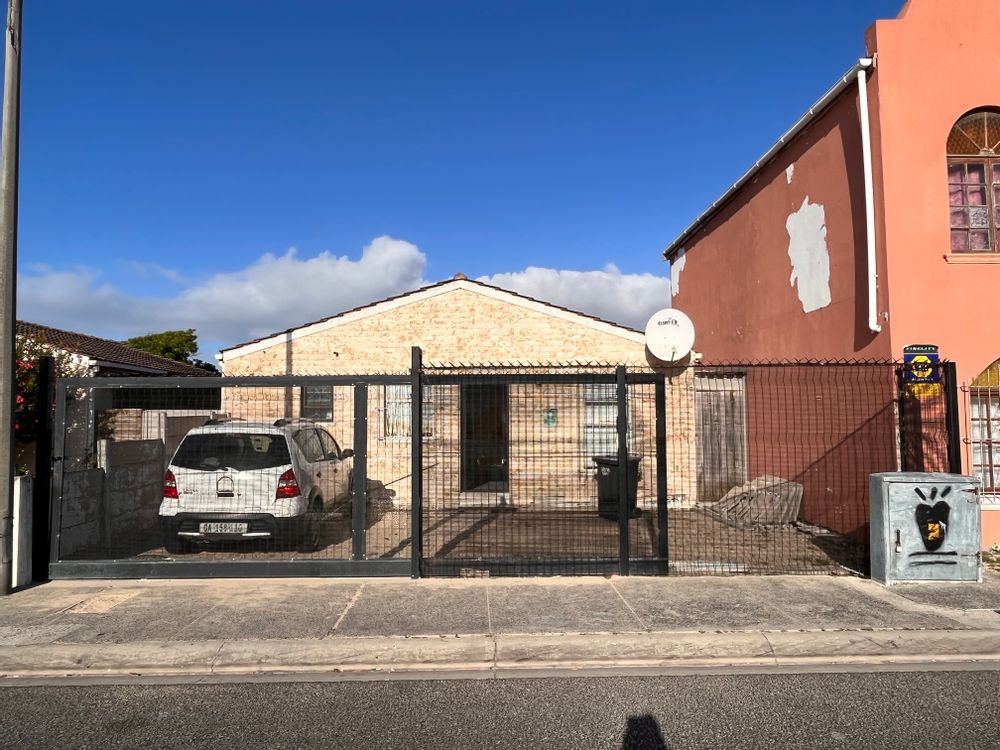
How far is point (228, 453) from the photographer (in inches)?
294

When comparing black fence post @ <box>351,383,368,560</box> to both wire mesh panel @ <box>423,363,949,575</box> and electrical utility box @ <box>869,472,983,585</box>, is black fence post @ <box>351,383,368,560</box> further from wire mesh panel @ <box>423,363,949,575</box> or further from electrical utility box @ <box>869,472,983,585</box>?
electrical utility box @ <box>869,472,983,585</box>

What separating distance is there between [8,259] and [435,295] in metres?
7.70

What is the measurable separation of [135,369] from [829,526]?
1445cm

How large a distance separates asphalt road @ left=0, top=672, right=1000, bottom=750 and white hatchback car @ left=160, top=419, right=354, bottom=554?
8.81 ft

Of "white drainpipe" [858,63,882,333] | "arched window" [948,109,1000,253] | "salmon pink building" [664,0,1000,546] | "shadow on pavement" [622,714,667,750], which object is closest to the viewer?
"shadow on pavement" [622,714,667,750]

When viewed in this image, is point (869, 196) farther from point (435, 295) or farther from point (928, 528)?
point (435, 295)

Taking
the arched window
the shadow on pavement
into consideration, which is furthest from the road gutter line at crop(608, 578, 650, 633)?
the arched window

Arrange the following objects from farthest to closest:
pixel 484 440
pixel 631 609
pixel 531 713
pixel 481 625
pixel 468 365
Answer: pixel 468 365
pixel 484 440
pixel 631 609
pixel 481 625
pixel 531 713

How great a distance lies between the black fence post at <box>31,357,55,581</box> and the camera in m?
6.92

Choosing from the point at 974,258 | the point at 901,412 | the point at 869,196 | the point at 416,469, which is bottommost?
the point at 416,469

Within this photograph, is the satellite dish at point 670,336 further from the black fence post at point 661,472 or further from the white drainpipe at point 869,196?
the black fence post at point 661,472

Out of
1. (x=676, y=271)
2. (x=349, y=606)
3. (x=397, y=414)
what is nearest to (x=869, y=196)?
(x=397, y=414)

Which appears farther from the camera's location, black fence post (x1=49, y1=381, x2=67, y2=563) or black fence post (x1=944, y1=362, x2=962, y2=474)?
black fence post (x1=944, y1=362, x2=962, y2=474)

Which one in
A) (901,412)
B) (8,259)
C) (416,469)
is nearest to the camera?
(8,259)
